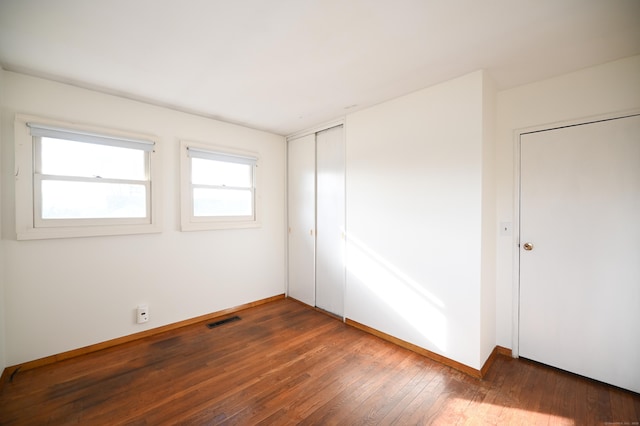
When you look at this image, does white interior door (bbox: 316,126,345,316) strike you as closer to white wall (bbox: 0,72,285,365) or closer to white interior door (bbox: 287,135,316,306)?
white interior door (bbox: 287,135,316,306)

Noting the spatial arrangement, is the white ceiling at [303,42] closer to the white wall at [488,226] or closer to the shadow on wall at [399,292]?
the white wall at [488,226]

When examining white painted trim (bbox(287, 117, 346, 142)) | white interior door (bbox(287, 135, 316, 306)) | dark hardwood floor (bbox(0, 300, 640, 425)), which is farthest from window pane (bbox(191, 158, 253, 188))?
dark hardwood floor (bbox(0, 300, 640, 425))

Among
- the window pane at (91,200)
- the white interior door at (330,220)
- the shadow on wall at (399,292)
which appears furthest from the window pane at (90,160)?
the shadow on wall at (399,292)

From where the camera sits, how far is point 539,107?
2.31 meters

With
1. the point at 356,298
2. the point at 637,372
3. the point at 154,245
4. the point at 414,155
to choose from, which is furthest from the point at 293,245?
the point at 637,372

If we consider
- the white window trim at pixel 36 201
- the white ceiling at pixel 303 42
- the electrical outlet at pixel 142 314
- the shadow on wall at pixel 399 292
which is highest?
the white ceiling at pixel 303 42

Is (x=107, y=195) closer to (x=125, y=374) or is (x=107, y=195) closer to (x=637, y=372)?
(x=125, y=374)

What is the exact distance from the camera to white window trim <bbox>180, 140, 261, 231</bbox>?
3082 mm

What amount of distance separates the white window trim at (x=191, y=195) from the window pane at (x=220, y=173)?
89 millimetres

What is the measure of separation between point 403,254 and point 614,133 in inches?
74.5

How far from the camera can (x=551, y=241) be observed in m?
2.27

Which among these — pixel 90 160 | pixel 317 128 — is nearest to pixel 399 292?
pixel 317 128

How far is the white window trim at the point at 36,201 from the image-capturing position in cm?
219

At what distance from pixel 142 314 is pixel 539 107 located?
14.5 ft
